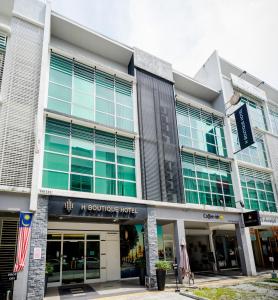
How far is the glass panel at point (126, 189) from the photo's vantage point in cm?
1448

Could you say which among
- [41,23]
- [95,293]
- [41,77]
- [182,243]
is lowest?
[95,293]

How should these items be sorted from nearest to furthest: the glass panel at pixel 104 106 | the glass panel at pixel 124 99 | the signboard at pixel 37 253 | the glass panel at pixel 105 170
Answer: the signboard at pixel 37 253 < the glass panel at pixel 105 170 < the glass panel at pixel 104 106 < the glass panel at pixel 124 99

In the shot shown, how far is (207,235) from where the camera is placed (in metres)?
22.5

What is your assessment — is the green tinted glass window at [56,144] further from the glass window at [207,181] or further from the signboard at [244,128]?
the signboard at [244,128]

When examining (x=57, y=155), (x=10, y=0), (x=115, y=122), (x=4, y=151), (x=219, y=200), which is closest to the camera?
(x=4, y=151)

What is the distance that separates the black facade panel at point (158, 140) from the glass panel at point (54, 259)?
5.91 metres

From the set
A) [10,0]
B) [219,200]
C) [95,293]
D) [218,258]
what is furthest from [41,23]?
[218,258]

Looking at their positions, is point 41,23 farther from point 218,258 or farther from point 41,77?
point 218,258

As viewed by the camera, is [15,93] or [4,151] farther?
[15,93]

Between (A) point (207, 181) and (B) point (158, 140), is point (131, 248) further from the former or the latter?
(B) point (158, 140)

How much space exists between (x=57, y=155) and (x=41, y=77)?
4116 millimetres

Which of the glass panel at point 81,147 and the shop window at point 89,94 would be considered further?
the shop window at point 89,94

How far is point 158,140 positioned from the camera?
16.7 meters

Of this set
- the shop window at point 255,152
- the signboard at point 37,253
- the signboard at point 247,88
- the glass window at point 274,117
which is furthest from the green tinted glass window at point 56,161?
the glass window at point 274,117
